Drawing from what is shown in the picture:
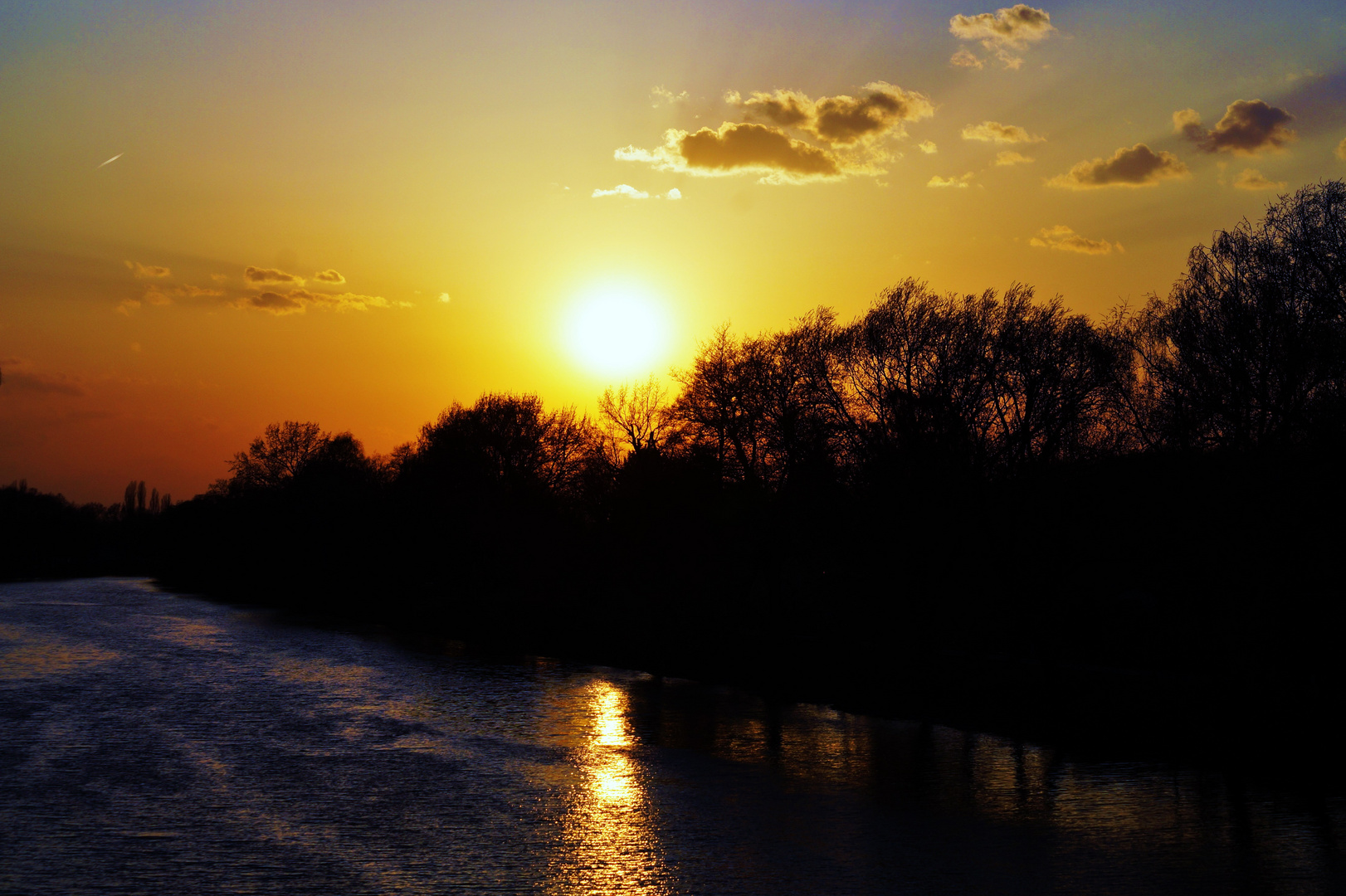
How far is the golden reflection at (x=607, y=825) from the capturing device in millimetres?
15719

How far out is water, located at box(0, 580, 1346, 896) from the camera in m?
15.9

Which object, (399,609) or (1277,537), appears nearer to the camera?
(1277,537)

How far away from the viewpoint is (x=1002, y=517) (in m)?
42.7

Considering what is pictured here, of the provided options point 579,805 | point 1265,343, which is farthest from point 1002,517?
point 579,805

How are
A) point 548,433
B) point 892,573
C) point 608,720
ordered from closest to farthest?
point 608,720 → point 892,573 → point 548,433

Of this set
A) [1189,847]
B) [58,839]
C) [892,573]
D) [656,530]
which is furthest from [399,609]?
[1189,847]

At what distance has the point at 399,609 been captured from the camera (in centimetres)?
8031

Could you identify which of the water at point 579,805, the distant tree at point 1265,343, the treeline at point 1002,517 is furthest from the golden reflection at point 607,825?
the distant tree at point 1265,343

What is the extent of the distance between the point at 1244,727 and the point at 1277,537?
6205 millimetres

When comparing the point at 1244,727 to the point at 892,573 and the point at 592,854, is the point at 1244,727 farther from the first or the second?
the point at 592,854

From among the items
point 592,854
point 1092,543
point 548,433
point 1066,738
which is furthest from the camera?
point 548,433

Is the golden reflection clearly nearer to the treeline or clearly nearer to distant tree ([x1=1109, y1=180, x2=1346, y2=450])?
the treeline

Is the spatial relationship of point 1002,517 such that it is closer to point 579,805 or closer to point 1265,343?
point 1265,343

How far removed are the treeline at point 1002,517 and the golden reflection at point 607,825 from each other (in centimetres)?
1223
